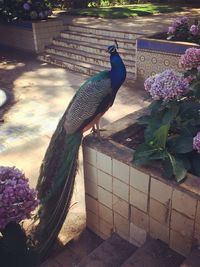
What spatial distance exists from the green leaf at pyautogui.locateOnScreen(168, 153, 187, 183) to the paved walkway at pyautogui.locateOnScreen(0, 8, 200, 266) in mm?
1291

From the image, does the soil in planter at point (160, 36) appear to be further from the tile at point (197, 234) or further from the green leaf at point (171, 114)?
the tile at point (197, 234)

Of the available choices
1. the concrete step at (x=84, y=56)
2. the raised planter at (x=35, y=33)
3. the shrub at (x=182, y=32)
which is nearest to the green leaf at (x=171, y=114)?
the shrub at (x=182, y=32)

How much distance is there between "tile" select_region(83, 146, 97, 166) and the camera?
2.58 metres

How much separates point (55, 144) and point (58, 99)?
364 centimetres

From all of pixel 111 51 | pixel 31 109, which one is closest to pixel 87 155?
pixel 111 51

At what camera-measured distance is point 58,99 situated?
6285 millimetres

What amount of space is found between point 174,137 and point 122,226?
821 mm

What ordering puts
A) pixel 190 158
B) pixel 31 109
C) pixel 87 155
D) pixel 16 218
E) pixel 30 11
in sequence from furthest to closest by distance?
1. pixel 30 11
2. pixel 31 109
3. pixel 87 155
4. pixel 190 158
5. pixel 16 218

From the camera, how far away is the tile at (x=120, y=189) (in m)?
2.46

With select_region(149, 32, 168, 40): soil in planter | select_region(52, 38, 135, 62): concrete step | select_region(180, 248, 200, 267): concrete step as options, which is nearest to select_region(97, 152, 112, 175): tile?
select_region(180, 248, 200, 267): concrete step

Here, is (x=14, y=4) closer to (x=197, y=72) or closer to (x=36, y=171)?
(x=36, y=171)

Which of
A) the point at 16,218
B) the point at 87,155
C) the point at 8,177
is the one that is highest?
the point at 8,177

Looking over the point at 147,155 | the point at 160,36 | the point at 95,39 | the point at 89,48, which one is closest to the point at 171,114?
the point at 147,155

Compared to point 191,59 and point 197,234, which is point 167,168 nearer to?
point 197,234
